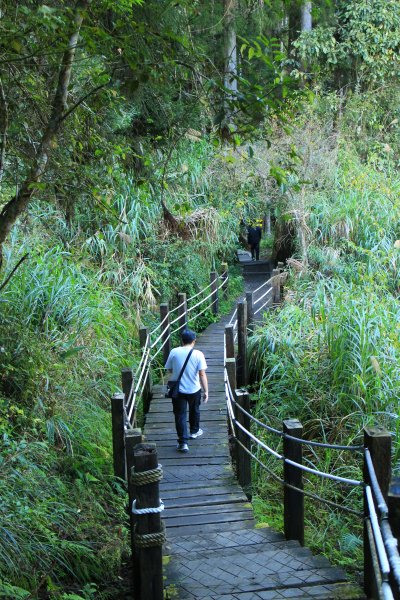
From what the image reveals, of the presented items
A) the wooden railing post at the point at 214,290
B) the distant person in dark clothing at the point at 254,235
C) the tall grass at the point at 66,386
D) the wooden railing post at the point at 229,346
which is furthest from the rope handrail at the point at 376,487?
the distant person in dark clothing at the point at 254,235

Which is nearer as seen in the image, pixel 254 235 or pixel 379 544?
pixel 379 544

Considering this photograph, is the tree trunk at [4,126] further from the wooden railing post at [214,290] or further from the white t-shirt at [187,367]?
the wooden railing post at [214,290]

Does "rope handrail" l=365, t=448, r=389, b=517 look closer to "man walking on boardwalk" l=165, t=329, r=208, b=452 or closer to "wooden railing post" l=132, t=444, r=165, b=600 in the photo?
"wooden railing post" l=132, t=444, r=165, b=600

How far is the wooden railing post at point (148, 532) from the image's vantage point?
4.20m

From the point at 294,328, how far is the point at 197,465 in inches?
147

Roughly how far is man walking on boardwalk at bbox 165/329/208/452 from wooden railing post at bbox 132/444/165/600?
305 centimetres

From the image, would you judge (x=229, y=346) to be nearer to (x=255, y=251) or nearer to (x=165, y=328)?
(x=165, y=328)

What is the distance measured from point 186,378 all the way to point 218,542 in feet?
7.42

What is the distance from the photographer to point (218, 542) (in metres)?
5.32

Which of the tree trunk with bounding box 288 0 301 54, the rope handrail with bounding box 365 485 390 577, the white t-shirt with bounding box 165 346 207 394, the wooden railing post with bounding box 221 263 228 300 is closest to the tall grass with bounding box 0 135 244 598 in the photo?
the white t-shirt with bounding box 165 346 207 394

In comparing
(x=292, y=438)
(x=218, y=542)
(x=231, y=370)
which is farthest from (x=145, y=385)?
(x=292, y=438)

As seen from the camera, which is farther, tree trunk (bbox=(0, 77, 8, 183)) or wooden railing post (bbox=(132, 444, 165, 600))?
tree trunk (bbox=(0, 77, 8, 183))

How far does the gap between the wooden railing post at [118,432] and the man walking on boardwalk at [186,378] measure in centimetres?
85

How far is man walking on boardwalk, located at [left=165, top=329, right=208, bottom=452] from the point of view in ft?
23.9
